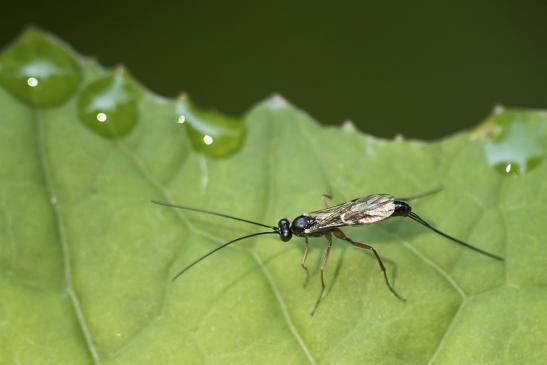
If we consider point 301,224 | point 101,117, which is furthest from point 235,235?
point 101,117

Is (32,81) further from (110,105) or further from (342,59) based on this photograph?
(342,59)

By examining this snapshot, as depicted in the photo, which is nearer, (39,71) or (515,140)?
(515,140)

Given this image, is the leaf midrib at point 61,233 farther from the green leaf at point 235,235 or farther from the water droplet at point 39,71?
the water droplet at point 39,71

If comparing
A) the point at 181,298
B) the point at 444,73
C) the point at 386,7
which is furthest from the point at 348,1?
the point at 181,298

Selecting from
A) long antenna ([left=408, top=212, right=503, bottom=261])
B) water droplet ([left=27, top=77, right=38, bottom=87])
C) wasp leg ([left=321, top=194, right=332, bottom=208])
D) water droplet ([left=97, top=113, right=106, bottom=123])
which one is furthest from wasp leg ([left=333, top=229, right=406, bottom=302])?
water droplet ([left=27, top=77, right=38, bottom=87])

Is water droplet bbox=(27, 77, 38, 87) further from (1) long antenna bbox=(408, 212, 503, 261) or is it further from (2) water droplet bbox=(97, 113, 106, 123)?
(1) long antenna bbox=(408, 212, 503, 261)

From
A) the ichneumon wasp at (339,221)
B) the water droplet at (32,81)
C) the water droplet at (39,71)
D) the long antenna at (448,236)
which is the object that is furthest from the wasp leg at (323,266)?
the water droplet at (32,81)
